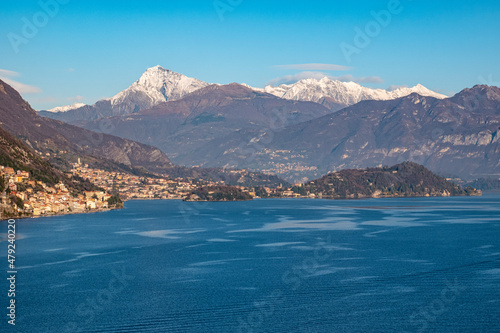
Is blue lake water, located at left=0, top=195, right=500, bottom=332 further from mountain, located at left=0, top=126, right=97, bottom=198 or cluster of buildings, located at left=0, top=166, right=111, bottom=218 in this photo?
mountain, located at left=0, top=126, right=97, bottom=198

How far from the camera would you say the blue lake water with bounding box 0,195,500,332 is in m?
48.4

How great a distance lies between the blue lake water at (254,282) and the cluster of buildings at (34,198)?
1162 cm

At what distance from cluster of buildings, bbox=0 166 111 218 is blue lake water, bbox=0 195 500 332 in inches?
457

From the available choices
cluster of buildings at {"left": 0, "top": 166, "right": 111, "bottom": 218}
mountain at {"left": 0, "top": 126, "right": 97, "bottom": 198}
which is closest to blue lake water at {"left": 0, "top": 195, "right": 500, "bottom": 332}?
cluster of buildings at {"left": 0, "top": 166, "right": 111, "bottom": 218}

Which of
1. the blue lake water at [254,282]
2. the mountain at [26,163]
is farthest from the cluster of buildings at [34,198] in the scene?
the blue lake water at [254,282]

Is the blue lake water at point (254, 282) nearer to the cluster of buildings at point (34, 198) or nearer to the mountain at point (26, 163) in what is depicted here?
the cluster of buildings at point (34, 198)

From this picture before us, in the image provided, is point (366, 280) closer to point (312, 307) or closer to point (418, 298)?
point (418, 298)

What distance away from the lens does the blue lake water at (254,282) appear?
159 ft

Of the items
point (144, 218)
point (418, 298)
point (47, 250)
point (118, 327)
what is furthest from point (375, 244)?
point (144, 218)

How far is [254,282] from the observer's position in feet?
208

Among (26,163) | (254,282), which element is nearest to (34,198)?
(26,163)

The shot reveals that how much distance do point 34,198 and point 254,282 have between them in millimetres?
87847

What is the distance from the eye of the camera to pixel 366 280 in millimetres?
64000

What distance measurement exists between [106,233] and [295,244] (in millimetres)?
35603
